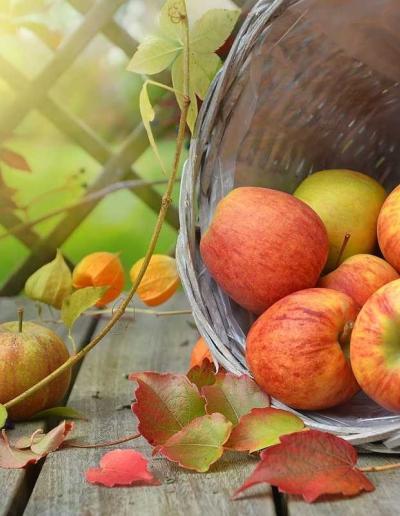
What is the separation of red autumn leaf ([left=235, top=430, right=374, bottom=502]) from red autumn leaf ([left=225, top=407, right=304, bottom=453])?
2.3 inches

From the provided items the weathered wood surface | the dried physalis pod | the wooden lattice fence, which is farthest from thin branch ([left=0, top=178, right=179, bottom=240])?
the weathered wood surface

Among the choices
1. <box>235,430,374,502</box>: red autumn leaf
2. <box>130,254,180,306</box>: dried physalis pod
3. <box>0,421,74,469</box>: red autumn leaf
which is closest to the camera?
<box>235,430,374,502</box>: red autumn leaf

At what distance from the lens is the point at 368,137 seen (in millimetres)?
1059

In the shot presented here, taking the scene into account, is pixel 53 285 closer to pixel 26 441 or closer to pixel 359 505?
pixel 26 441

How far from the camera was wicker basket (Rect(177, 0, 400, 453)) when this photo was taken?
806 millimetres

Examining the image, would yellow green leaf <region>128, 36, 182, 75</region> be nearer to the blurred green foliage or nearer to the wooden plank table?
the wooden plank table

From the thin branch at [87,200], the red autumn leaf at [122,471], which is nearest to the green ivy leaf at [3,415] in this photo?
the red autumn leaf at [122,471]

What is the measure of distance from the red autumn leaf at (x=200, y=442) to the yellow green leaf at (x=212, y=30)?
343mm

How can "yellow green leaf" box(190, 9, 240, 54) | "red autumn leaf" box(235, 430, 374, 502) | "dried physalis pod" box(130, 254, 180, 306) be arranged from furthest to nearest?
"dried physalis pod" box(130, 254, 180, 306)
"yellow green leaf" box(190, 9, 240, 54)
"red autumn leaf" box(235, 430, 374, 502)

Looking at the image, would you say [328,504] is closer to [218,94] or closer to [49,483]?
[49,483]

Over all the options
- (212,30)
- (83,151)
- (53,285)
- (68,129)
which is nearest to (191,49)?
(212,30)

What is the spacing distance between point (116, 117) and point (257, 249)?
2420mm

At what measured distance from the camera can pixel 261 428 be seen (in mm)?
723

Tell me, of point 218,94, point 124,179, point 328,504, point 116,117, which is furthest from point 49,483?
point 116,117
